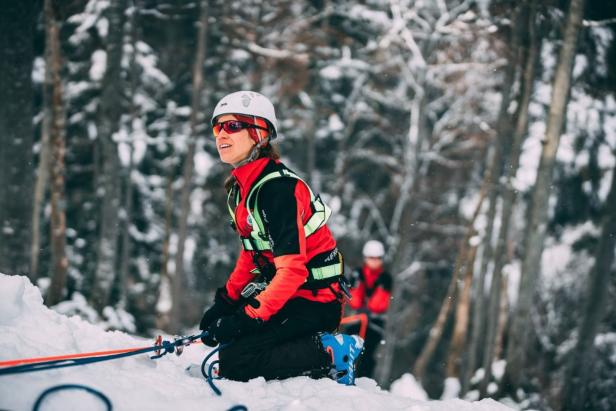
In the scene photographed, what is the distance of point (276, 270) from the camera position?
3570mm

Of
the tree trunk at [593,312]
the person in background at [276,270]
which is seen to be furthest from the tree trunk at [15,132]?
the tree trunk at [593,312]

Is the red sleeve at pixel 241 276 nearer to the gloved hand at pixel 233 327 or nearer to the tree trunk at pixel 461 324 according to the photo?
the gloved hand at pixel 233 327

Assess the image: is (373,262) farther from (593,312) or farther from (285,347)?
(285,347)

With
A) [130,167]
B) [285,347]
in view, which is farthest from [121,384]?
[130,167]

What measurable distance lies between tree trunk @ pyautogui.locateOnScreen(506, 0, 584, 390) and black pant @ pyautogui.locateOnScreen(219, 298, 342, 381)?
649 cm

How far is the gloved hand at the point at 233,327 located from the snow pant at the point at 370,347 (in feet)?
15.5

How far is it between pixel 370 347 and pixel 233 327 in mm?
5041

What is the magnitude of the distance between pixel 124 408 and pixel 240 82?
14.4m

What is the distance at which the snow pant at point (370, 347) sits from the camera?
792 centimetres

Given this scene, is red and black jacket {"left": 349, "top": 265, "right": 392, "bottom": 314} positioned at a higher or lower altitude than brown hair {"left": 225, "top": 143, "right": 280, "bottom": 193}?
lower

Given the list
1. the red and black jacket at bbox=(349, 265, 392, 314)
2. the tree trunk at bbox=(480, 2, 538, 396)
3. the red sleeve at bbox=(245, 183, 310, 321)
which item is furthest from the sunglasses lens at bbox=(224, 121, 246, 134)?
the tree trunk at bbox=(480, 2, 538, 396)

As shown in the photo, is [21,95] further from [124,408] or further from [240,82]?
[240,82]

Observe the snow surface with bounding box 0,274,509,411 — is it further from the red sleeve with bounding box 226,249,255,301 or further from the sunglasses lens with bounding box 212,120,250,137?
the sunglasses lens with bounding box 212,120,250,137

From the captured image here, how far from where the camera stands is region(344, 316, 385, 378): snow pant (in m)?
7.92
